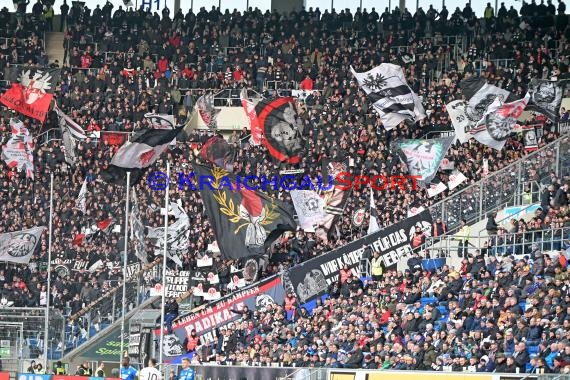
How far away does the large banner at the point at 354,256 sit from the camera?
39.8 meters

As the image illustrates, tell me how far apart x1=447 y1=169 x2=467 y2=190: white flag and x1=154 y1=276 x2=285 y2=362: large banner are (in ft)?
20.7

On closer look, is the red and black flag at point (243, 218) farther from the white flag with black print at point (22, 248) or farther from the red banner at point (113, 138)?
the red banner at point (113, 138)

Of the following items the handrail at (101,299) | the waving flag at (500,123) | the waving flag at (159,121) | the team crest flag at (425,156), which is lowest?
the handrail at (101,299)

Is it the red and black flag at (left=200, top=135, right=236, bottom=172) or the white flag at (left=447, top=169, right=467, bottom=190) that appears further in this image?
the red and black flag at (left=200, top=135, right=236, bottom=172)

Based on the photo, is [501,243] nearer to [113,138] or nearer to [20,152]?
[113,138]

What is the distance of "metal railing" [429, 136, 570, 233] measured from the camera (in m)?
37.7

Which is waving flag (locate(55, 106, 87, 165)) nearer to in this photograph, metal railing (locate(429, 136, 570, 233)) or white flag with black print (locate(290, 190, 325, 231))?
white flag with black print (locate(290, 190, 325, 231))

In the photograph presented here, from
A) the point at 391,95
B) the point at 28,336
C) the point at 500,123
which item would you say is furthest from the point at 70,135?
the point at 500,123

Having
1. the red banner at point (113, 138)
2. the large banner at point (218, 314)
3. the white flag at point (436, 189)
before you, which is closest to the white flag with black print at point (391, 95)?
the white flag at point (436, 189)

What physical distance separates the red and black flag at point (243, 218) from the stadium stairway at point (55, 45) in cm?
1982

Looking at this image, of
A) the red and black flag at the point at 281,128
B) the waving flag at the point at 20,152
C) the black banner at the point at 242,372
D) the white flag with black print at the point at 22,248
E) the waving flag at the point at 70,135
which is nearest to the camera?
the black banner at the point at 242,372

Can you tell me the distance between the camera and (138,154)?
48.3m

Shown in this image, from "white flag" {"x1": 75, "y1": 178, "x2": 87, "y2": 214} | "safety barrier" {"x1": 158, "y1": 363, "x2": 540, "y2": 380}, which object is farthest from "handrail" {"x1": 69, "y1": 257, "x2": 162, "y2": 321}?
"safety barrier" {"x1": 158, "y1": 363, "x2": 540, "y2": 380}

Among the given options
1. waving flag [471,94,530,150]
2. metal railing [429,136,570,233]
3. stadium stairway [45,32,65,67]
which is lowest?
metal railing [429,136,570,233]
